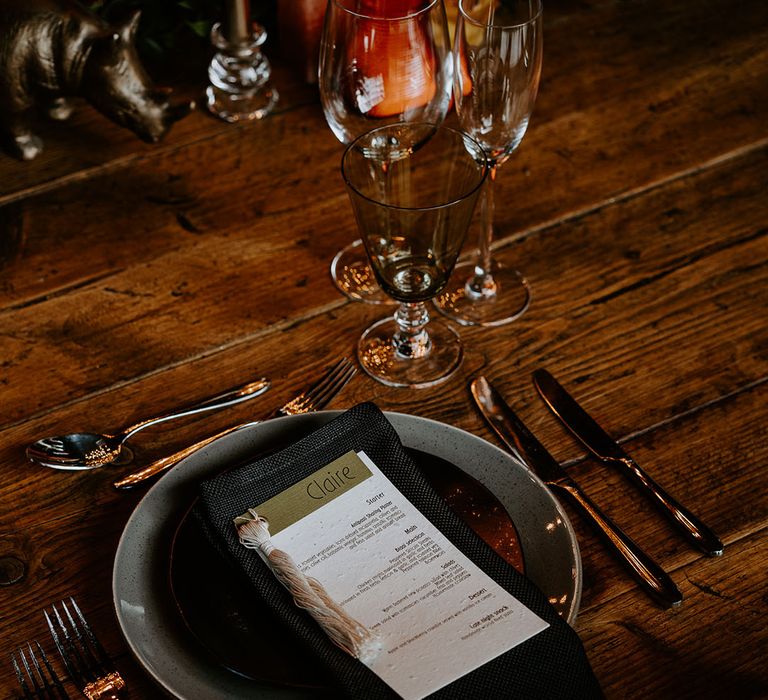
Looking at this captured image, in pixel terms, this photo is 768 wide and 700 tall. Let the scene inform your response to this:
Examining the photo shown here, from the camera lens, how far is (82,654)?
0.67 meters

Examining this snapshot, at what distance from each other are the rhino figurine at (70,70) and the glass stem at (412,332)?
1.33ft

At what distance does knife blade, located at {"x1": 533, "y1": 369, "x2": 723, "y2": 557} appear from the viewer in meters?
0.75

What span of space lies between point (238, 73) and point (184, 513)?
0.69 m

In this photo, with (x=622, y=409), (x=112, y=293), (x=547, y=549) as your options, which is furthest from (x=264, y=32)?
(x=547, y=549)

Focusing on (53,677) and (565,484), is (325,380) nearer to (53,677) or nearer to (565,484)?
(565,484)

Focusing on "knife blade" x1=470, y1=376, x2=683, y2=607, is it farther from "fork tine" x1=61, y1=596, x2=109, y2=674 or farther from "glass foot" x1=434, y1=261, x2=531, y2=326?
"fork tine" x1=61, y1=596, x2=109, y2=674

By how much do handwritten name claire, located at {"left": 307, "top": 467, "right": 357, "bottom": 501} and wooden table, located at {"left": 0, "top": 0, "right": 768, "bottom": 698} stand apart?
174 millimetres

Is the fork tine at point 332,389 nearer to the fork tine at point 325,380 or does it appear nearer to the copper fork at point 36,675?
the fork tine at point 325,380

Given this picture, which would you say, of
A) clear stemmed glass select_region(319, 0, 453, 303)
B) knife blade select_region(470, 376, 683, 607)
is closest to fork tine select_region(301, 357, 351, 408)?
knife blade select_region(470, 376, 683, 607)

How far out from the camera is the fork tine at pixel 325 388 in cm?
86

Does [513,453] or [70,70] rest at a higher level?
[70,70]

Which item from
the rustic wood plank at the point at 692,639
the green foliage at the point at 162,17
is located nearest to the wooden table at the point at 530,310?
the rustic wood plank at the point at 692,639

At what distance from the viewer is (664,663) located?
674 millimetres

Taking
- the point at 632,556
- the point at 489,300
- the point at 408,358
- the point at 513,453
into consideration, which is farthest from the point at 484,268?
the point at 632,556
